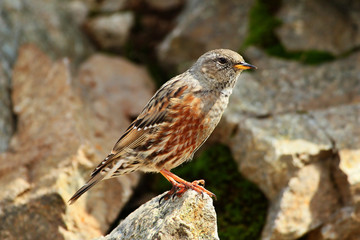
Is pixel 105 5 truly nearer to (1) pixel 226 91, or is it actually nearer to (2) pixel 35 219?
(1) pixel 226 91

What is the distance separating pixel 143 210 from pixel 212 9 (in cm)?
539

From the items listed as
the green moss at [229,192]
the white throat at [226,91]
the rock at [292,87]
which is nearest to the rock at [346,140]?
the rock at [292,87]

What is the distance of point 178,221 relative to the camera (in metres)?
4.65

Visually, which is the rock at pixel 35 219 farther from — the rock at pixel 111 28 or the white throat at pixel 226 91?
the rock at pixel 111 28

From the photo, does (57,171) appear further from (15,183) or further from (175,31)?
(175,31)

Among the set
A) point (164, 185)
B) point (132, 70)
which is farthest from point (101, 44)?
point (164, 185)

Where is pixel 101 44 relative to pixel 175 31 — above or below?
above

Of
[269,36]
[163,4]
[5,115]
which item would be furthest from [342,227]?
[163,4]

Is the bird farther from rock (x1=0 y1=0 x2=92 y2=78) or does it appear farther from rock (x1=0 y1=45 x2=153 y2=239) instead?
rock (x1=0 y1=0 x2=92 y2=78)

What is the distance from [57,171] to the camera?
6539 millimetres

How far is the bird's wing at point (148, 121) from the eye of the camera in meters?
5.69

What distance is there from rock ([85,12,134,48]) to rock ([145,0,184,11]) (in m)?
0.51

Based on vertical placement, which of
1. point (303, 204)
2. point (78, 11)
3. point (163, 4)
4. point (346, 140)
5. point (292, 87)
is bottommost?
point (303, 204)

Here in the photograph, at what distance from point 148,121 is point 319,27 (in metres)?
4.30
